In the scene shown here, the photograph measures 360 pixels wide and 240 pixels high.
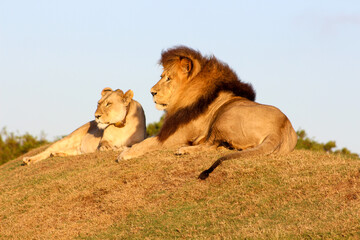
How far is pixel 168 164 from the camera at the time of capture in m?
7.26

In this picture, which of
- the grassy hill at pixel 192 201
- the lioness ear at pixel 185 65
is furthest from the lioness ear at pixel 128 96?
the grassy hill at pixel 192 201

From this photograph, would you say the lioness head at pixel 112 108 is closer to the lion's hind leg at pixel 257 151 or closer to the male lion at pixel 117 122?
the male lion at pixel 117 122

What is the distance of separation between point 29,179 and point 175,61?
8.81 ft

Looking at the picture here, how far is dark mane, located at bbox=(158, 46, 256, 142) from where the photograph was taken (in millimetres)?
8125

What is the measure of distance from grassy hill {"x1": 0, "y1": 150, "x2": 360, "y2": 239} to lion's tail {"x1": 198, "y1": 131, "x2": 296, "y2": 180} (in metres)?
0.09

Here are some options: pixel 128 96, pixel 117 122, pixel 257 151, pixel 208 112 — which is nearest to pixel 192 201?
pixel 257 151

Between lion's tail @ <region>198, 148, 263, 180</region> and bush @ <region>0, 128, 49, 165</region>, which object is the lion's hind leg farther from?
bush @ <region>0, 128, 49, 165</region>

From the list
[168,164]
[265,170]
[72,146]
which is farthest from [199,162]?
[72,146]

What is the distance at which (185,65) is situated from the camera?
8477 mm

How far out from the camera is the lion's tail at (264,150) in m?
6.42

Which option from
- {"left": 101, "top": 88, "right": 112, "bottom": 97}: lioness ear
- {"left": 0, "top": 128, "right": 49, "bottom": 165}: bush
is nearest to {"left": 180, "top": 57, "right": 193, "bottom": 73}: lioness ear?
{"left": 101, "top": 88, "right": 112, "bottom": 97}: lioness ear

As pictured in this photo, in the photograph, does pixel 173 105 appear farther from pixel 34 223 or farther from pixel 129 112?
pixel 34 223

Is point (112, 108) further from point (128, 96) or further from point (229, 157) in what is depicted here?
point (229, 157)

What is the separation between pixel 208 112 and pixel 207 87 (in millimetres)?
359
